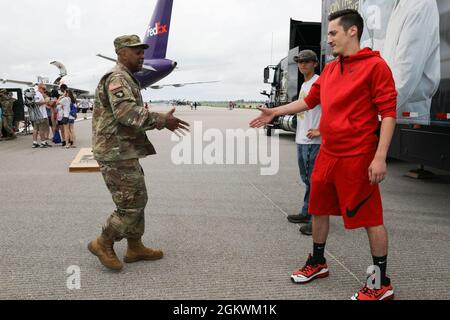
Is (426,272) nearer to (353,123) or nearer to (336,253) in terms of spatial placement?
(336,253)

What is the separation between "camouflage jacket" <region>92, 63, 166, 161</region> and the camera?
298 cm

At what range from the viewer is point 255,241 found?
414 cm

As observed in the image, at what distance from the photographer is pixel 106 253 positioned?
3.37 m

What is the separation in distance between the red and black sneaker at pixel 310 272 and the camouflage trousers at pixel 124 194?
1.36 metres

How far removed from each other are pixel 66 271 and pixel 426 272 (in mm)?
2980

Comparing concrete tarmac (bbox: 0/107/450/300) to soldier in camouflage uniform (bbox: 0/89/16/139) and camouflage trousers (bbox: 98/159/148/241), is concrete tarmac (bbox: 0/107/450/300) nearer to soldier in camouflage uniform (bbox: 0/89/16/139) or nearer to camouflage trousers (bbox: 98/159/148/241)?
camouflage trousers (bbox: 98/159/148/241)

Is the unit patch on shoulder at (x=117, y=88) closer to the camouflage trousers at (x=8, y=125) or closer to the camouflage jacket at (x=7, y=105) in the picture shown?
the camouflage jacket at (x=7, y=105)

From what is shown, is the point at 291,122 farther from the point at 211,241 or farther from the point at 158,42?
the point at 158,42

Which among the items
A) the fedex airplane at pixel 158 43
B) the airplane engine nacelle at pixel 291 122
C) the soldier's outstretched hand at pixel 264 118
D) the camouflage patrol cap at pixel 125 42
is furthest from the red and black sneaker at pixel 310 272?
the fedex airplane at pixel 158 43

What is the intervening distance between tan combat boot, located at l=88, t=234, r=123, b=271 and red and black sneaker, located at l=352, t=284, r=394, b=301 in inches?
73.6

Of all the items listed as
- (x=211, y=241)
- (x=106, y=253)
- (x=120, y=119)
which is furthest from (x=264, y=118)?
(x=106, y=253)

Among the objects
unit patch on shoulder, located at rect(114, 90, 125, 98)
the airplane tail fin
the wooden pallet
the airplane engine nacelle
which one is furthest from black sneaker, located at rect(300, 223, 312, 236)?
the airplane tail fin

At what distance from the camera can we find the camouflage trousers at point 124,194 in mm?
3219
